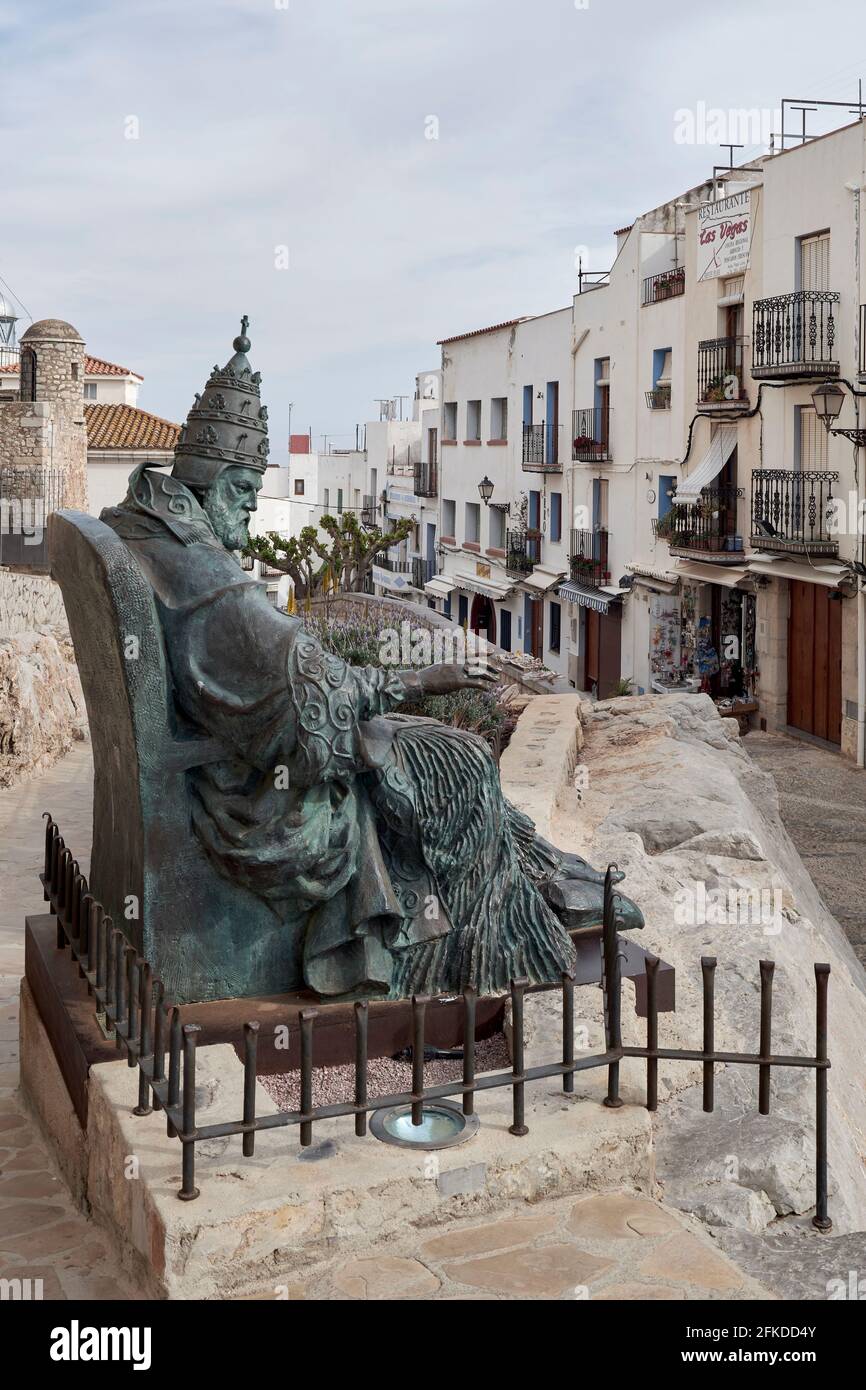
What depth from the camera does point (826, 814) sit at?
14.8m

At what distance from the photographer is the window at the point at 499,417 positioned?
31078 millimetres

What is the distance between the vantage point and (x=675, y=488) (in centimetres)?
2283

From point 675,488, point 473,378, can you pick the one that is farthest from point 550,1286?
point 473,378

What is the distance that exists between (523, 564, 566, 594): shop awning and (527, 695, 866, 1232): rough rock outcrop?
1784cm

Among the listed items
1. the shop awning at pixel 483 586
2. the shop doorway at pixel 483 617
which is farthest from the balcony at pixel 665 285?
the shop doorway at pixel 483 617

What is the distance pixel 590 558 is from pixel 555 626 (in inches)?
109

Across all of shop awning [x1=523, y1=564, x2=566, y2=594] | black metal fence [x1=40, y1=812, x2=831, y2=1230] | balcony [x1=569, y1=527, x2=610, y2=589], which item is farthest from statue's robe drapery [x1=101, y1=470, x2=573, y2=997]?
shop awning [x1=523, y1=564, x2=566, y2=594]

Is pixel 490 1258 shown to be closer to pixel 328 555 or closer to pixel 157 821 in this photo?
pixel 157 821

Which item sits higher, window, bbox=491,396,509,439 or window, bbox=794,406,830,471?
window, bbox=491,396,509,439

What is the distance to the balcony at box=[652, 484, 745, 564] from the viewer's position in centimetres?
2131

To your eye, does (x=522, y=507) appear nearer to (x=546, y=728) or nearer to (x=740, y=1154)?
(x=546, y=728)

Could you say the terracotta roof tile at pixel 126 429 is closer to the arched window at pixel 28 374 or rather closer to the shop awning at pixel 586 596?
the arched window at pixel 28 374

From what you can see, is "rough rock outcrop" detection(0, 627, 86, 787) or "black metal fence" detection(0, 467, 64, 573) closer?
"rough rock outcrop" detection(0, 627, 86, 787)

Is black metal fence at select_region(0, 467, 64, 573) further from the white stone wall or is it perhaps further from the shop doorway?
the shop doorway
